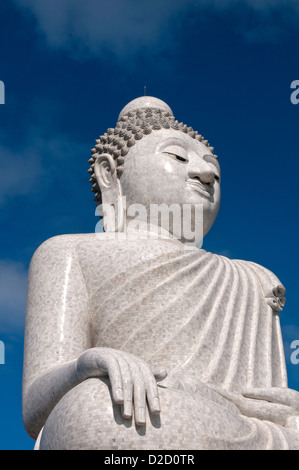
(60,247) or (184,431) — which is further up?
(60,247)

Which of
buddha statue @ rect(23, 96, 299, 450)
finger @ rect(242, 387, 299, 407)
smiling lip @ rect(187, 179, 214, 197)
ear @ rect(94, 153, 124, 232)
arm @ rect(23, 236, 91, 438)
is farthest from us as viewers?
ear @ rect(94, 153, 124, 232)

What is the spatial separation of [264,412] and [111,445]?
1.91 meters

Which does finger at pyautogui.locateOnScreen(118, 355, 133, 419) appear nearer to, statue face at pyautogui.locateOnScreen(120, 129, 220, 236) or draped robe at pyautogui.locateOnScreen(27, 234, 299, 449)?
draped robe at pyautogui.locateOnScreen(27, 234, 299, 449)

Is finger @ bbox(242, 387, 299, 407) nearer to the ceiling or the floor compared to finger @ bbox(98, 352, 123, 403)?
nearer to the ceiling

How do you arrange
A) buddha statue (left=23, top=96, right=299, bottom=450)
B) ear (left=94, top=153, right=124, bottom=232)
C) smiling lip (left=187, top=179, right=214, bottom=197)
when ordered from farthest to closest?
ear (left=94, top=153, right=124, bottom=232) → smiling lip (left=187, top=179, right=214, bottom=197) → buddha statue (left=23, top=96, right=299, bottom=450)

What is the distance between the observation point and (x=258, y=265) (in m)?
8.82

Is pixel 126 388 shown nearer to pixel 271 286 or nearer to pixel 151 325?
pixel 151 325

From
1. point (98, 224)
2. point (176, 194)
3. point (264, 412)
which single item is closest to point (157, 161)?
point (176, 194)

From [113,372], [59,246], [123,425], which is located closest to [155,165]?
[59,246]

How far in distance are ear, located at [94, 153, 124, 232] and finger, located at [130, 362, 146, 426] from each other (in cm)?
299

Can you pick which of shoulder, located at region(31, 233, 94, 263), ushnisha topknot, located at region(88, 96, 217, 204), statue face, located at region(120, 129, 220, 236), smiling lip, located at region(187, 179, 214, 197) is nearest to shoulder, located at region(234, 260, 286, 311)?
statue face, located at region(120, 129, 220, 236)

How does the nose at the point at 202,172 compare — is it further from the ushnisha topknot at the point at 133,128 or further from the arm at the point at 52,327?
the arm at the point at 52,327

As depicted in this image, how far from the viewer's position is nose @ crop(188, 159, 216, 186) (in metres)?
8.31
